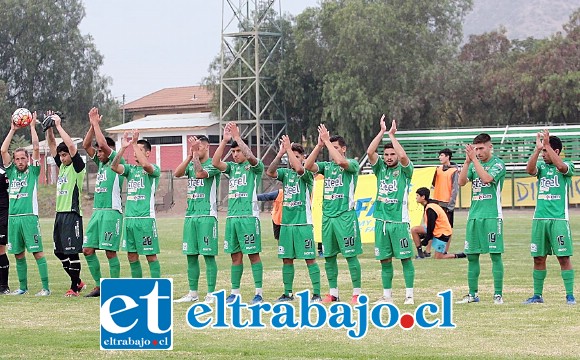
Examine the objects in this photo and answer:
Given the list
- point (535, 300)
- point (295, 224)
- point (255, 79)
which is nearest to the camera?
point (535, 300)

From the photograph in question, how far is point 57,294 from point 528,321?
8.20 meters

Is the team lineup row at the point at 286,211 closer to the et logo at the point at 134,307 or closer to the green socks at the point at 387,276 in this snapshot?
the green socks at the point at 387,276

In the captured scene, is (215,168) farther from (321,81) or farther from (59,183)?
(321,81)

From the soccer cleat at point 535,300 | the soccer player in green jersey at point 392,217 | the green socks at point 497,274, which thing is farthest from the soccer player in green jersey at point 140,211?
the soccer cleat at point 535,300

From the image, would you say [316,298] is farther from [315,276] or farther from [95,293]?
[95,293]

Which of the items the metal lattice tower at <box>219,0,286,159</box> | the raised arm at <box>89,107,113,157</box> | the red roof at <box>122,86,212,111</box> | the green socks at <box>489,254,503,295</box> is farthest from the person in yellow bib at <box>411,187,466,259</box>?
the red roof at <box>122,86,212,111</box>

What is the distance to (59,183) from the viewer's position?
1777 centimetres

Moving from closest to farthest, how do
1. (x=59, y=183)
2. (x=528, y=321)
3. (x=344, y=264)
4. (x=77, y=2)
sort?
(x=528, y=321) < (x=59, y=183) < (x=344, y=264) < (x=77, y=2)

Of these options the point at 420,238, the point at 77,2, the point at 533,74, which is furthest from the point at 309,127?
the point at 420,238

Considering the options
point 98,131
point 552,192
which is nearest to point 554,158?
point 552,192

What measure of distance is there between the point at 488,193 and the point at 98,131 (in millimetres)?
5948

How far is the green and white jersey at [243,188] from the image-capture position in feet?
52.9

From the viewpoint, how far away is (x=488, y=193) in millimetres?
15609

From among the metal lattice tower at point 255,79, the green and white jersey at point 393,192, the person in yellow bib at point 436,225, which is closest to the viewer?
the green and white jersey at point 393,192
